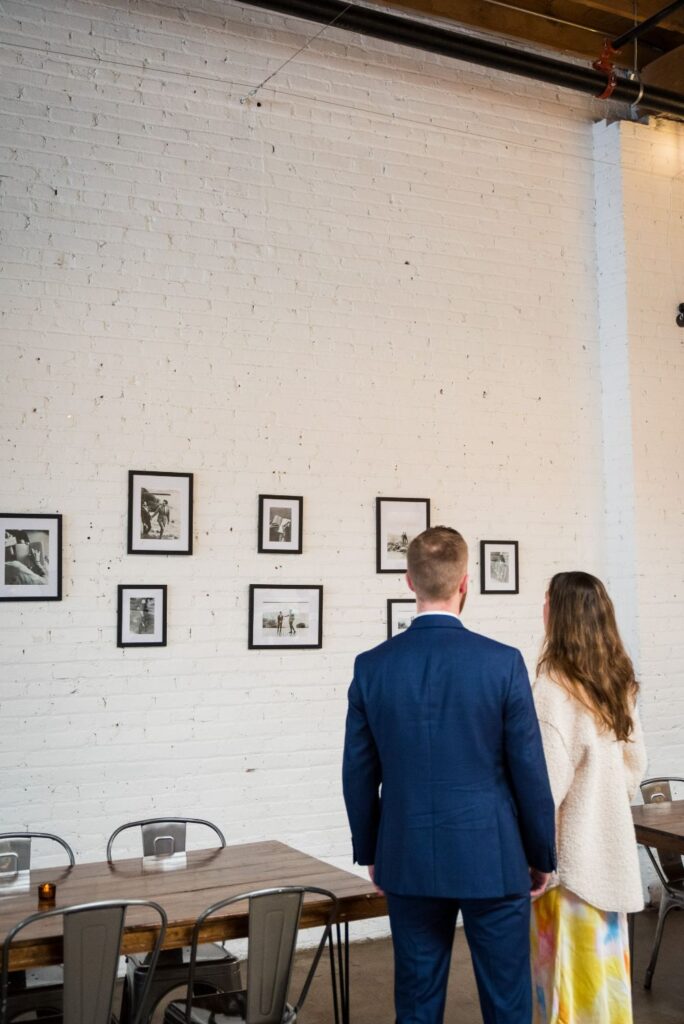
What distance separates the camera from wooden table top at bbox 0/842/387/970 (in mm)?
3117

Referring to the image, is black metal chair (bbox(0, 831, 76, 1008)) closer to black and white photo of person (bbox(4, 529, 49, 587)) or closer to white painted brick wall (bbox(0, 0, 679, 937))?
white painted brick wall (bbox(0, 0, 679, 937))

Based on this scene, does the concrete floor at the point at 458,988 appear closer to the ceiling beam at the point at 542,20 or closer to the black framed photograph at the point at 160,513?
the black framed photograph at the point at 160,513

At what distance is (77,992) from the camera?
2943mm

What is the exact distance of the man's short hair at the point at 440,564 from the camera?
9.52ft

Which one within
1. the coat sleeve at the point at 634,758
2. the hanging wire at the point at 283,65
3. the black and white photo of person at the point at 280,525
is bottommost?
the coat sleeve at the point at 634,758

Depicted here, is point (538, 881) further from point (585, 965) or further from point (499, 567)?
point (499, 567)

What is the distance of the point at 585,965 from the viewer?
3174 millimetres

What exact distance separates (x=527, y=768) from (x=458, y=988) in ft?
8.00

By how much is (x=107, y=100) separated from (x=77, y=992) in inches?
158

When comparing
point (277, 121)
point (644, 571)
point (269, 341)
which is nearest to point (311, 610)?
point (269, 341)

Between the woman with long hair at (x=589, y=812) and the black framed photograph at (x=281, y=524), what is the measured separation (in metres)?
2.42

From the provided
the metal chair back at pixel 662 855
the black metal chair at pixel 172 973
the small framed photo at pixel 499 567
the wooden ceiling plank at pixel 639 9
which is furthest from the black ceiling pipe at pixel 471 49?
the black metal chair at pixel 172 973

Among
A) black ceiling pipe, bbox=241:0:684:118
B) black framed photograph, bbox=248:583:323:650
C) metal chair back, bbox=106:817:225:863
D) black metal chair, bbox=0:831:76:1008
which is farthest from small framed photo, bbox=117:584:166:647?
black ceiling pipe, bbox=241:0:684:118

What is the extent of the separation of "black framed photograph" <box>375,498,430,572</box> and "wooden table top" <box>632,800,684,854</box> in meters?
1.83
